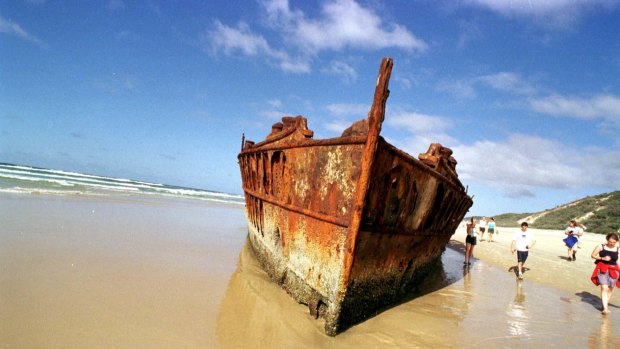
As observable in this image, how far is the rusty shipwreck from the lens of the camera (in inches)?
126

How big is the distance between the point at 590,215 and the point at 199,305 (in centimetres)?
3863

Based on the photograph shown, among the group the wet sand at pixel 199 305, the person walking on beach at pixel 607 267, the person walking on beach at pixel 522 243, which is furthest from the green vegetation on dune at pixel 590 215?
the wet sand at pixel 199 305

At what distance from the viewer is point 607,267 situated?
6.01m

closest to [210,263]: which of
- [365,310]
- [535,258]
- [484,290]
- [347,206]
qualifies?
[365,310]

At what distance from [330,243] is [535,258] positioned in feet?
39.2

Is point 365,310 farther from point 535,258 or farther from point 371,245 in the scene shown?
point 535,258

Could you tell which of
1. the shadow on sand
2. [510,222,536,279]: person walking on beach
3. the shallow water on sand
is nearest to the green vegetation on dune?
[510,222,536,279]: person walking on beach

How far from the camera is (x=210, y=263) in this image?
589 cm

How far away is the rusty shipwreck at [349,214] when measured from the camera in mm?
3191

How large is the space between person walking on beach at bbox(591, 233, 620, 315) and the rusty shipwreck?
3.47 meters

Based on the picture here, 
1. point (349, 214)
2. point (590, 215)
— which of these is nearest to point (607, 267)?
point (349, 214)

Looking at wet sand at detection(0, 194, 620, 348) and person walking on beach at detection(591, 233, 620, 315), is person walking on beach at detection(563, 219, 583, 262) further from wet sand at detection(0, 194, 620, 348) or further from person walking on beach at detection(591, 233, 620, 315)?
person walking on beach at detection(591, 233, 620, 315)

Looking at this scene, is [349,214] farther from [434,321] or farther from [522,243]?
[522,243]

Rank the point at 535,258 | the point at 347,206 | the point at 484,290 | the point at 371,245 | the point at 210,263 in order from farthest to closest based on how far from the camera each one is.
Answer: the point at 535,258, the point at 484,290, the point at 210,263, the point at 371,245, the point at 347,206
